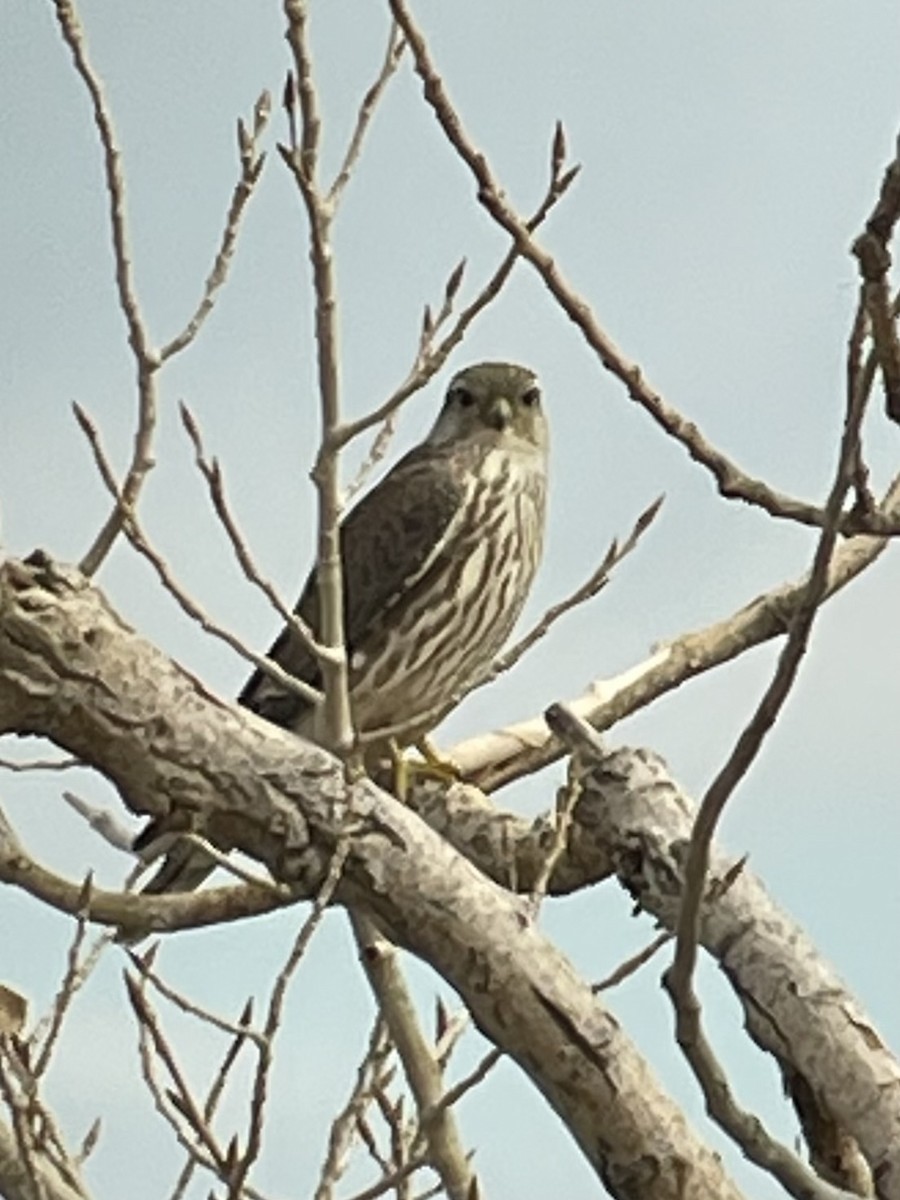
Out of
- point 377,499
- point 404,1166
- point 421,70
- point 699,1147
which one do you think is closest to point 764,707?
point 421,70

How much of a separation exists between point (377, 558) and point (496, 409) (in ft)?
2.01

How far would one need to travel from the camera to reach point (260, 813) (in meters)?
2.86

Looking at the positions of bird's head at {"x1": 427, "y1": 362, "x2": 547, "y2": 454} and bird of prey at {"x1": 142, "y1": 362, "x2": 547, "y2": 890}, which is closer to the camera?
bird of prey at {"x1": 142, "y1": 362, "x2": 547, "y2": 890}

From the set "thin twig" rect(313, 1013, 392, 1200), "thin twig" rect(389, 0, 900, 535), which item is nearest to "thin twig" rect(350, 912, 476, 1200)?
"thin twig" rect(313, 1013, 392, 1200)

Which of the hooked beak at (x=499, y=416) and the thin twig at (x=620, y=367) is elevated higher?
the hooked beak at (x=499, y=416)

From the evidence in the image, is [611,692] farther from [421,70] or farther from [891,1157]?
[421,70]

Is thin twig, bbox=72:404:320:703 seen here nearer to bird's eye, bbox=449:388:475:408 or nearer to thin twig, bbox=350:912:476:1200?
thin twig, bbox=350:912:476:1200

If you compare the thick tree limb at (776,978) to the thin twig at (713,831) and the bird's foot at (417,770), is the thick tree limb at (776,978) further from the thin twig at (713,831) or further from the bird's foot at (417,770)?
the bird's foot at (417,770)

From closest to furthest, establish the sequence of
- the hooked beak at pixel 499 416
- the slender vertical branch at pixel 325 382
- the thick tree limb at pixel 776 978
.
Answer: the thick tree limb at pixel 776 978
the slender vertical branch at pixel 325 382
the hooked beak at pixel 499 416

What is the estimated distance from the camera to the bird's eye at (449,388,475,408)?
569 cm

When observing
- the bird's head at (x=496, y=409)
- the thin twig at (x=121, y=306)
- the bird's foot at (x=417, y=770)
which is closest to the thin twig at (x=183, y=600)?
the thin twig at (x=121, y=306)

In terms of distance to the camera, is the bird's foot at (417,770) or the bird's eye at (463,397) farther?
the bird's eye at (463,397)

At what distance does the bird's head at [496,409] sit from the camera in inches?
220

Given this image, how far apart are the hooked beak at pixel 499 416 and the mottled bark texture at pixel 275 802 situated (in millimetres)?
2755
